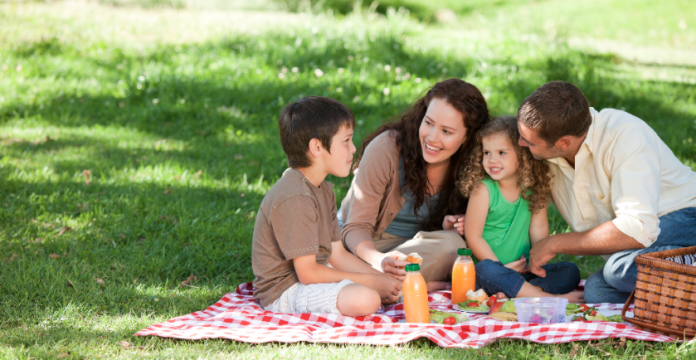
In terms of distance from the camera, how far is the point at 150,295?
3.34 metres

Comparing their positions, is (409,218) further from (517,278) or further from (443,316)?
(443,316)

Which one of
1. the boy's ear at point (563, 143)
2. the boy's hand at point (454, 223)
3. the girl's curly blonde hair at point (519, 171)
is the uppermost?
the boy's ear at point (563, 143)

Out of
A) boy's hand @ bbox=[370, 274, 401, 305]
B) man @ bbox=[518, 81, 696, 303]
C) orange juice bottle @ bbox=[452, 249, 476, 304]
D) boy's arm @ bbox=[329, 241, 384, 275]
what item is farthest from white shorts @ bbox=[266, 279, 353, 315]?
man @ bbox=[518, 81, 696, 303]

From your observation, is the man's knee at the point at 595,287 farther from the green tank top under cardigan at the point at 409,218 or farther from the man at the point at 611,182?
the green tank top under cardigan at the point at 409,218

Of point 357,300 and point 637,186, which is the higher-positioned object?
point 637,186

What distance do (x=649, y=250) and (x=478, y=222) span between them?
3.00ft

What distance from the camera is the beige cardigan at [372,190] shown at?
3592mm

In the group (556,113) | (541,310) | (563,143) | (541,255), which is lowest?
(541,310)

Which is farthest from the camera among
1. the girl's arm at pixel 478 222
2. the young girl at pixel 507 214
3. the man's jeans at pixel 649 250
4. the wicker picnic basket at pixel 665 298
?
the girl's arm at pixel 478 222

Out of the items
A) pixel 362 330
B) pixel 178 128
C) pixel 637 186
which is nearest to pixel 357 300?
pixel 362 330

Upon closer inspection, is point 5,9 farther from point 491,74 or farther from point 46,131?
point 491,74

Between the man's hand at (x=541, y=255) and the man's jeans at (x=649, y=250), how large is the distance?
0.30 m

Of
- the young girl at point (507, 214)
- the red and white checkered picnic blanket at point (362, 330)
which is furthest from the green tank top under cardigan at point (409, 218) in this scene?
the red and white checkered picnic blanket at point (362, 330)

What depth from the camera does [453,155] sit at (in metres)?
3.70
